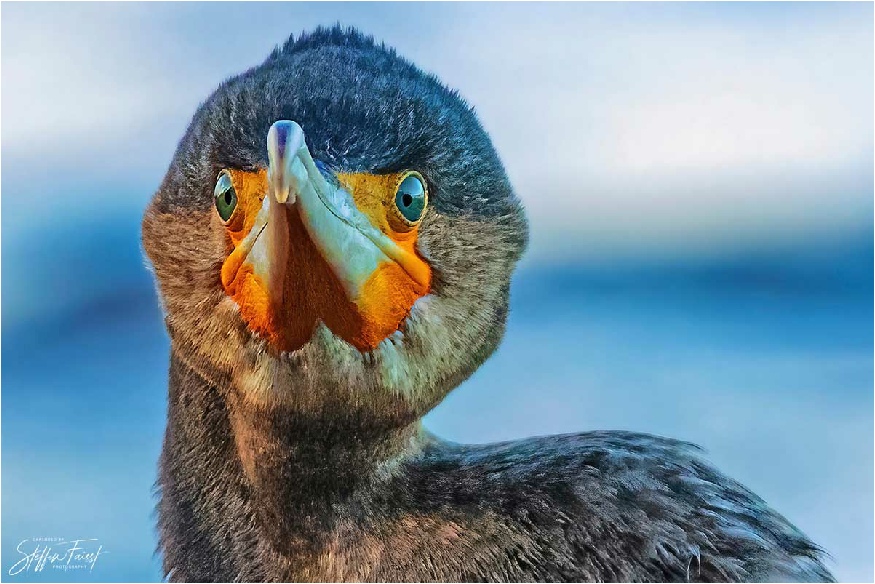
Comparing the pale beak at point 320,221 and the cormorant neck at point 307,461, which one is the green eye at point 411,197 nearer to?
the pale beak at point 320,221

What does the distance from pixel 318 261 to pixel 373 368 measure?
0.25m

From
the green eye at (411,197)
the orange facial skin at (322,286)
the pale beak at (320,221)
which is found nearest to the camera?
the pale beak at (320,221)

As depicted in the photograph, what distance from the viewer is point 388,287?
157cm

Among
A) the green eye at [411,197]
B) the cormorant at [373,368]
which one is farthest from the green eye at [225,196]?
the green eye at [411,197]

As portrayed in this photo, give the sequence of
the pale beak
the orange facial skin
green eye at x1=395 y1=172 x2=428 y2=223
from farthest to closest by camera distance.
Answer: green eye at x1=395 y1=172 x2=428 y2=223, the orange facial skin, the pale beak

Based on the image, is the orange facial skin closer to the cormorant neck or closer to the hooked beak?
the hooked beak

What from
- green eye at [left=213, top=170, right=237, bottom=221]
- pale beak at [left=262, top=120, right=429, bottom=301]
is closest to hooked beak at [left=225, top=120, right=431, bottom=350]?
pale beak at [left=262, top=120, right=429, bottom=301]

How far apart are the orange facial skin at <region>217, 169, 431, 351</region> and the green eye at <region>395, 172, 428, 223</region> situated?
0.04 feet

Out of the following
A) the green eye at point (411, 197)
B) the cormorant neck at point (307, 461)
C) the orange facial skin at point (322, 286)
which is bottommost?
the cormorant neck at point (307, 461)

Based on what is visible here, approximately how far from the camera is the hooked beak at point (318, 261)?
4.44ft

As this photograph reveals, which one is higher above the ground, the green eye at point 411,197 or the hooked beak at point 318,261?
the green eye at point 411,197

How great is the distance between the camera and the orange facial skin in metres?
1.49

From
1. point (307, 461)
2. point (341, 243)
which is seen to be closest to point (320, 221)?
point (341, 243)

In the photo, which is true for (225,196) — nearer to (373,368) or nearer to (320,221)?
(320,221)
